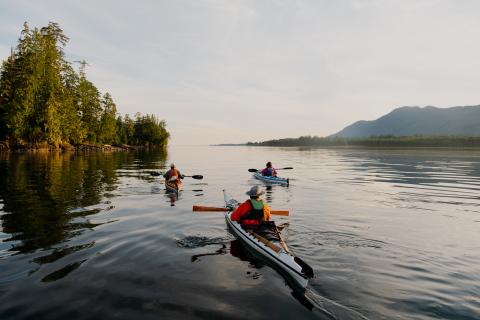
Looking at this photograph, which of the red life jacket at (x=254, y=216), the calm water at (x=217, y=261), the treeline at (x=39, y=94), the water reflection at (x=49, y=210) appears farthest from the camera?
the treeline at (x=39, y=94)

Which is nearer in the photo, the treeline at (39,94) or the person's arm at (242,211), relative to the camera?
the person's arm at (242,211)

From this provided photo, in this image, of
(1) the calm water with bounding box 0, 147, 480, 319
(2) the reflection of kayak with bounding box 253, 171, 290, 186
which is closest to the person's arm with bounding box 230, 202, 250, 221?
(1) the calm water with bounding box 0, 147, 480, 319

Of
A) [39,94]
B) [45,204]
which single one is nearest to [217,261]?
[45,204]

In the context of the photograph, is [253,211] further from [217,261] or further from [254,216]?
[217,261]

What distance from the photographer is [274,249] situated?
9203 millimetres

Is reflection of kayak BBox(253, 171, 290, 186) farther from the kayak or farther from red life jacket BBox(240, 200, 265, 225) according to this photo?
red life jacket BBox(240, 200, 265, 225)

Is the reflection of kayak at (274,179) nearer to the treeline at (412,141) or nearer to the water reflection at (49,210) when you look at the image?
the water reflection at (49,210)

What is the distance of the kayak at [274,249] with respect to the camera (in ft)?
25.9

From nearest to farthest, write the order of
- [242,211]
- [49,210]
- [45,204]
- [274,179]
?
[242,211], [49,210], [45,204], [274,179]

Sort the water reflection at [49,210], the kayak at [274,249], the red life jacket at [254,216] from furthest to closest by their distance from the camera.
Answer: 1. the red life jacket at [254,216]
2. the water reflection at [49,210]
3. the kayak at [274,249]

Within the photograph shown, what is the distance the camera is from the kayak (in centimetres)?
790

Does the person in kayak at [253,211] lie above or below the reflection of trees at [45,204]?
above

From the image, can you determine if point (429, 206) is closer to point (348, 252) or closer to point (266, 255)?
point (348, 252)

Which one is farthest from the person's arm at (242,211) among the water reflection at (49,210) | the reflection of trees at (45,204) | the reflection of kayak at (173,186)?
the reflection of kayak at (173,186)
